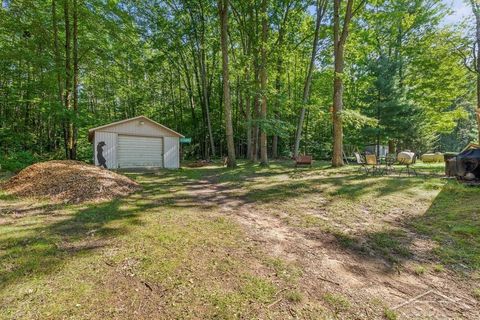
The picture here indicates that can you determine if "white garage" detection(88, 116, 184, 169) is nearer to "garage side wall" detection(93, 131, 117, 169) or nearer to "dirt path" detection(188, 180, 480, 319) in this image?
"garage side wall" detection(93, 131, 117, 169)

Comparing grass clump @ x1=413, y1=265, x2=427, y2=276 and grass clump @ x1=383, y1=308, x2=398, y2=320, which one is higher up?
grass clump @ x1=413, y1=265, x2=427, y2=276

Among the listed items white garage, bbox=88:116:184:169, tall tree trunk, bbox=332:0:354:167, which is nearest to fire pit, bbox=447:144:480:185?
tall tree trunk, bbox=332:0:354:167

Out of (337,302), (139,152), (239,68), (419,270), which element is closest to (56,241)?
(337,302)

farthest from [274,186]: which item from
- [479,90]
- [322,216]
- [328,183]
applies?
[479,90]

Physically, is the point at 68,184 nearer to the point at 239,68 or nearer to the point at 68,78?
the point at 68,78

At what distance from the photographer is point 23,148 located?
17797mm

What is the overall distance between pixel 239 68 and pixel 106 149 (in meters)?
9.12

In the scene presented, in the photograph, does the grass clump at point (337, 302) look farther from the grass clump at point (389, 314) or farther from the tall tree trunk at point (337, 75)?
the tall tree trunk at point (337, 75)

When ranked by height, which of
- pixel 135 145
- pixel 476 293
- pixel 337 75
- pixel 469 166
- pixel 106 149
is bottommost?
pixel 476 293

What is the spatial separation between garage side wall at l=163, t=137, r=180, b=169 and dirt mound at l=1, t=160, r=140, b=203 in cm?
746

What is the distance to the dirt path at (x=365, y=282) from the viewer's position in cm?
209

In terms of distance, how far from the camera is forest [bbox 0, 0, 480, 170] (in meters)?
13.3

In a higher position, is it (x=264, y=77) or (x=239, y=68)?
(x=239, y=68)

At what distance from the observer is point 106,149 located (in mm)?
13148
